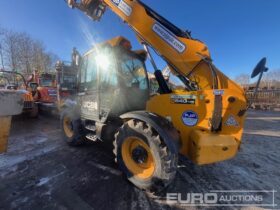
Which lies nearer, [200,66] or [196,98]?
[196,98]

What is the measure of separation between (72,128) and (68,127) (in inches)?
16.5

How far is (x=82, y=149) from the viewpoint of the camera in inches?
168

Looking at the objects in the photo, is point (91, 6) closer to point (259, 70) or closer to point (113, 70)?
point (113, 70)

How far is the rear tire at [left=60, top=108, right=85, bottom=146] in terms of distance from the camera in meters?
4.17

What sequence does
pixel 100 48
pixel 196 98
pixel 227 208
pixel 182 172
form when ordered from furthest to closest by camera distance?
pixel 100 48, pixel 182 172, pixel 196 98, pixel 227 208

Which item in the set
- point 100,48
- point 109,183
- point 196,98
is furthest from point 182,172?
point 100,48

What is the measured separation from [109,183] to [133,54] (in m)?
2.75

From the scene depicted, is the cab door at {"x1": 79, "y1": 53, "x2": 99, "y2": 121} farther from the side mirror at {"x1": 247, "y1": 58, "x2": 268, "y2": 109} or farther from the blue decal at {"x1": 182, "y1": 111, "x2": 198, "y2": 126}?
the side mirror at {"x1": 247, "y1": 58, "x2": 268, "y2": 109}

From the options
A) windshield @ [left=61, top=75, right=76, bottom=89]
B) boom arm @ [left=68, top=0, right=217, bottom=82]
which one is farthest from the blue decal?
windshield @ [left=61, top=75, right=76, bottom=89]

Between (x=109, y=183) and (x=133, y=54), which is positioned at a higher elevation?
(x=133, y=54)

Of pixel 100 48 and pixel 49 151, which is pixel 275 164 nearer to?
pixel 100 48

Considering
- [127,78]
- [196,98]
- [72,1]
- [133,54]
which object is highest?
[72,1]

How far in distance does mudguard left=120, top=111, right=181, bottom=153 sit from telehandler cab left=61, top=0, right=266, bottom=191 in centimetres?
1

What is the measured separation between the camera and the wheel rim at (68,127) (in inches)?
179
